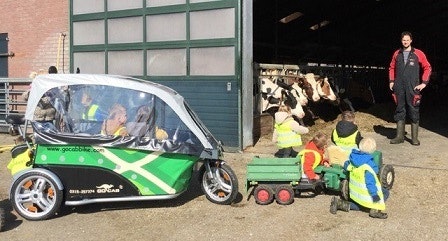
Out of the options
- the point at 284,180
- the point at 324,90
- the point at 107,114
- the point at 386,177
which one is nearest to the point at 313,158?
the point at 284,180

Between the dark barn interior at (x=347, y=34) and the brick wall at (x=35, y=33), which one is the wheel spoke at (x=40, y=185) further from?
the dark barn interior at (x=347, y=34)

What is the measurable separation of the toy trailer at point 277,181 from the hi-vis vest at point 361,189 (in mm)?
575

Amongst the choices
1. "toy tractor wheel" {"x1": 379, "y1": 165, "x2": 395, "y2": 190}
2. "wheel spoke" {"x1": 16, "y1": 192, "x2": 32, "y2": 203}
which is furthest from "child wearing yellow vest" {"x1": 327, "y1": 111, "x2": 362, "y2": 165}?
"wheel spoke" {"x1": 16, "y1": 192, "x2": 32, "y2": 203}

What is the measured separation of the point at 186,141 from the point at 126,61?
5.95 meters

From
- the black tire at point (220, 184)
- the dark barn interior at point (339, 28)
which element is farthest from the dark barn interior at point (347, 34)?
the black tire at point (220, 184)

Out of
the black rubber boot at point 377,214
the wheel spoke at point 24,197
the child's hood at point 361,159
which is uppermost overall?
the child's hood at point 361,159

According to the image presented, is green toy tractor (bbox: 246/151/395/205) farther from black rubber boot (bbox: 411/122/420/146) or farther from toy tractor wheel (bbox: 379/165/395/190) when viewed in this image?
black rubber boot (bbox: 411/122/420/146)

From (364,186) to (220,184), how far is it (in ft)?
5.86

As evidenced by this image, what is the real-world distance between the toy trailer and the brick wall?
8332mm

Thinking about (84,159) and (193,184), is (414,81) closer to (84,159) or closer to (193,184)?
(193,184)

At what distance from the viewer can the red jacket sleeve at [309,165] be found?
646cm

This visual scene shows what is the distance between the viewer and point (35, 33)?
45.3 ft

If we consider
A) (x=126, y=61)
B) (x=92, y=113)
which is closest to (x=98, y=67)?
(x=126, y=61)

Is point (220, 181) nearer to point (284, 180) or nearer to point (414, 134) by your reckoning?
point (284, 180)
